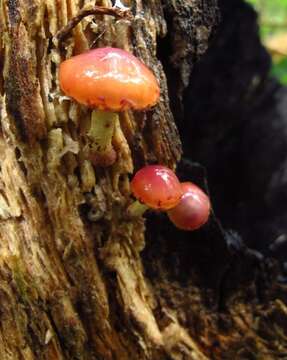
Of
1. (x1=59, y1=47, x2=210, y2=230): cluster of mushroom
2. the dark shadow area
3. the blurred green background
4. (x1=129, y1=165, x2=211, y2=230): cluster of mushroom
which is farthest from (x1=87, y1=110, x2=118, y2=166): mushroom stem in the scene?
the blurred green background

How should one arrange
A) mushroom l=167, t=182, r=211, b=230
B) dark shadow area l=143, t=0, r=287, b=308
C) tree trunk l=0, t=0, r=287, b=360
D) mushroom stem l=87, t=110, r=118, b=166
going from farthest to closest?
dark shadow area l=143, t=0, r=287, b=308, mushroom l=167, t=182, r=211, b=230, tree trunk l=0, t=0, r=287, b=360, mushroom stem l=87, t=110, r=118, b=166

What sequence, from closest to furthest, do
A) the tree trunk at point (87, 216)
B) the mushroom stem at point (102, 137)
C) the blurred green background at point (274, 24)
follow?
the mushroom stem at point (102, 137)
the tree trunk at point (87, 216)
the blurred green background at point (274, 24)

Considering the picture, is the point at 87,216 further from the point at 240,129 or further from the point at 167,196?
the point at 240,129

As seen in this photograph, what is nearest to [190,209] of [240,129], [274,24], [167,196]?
[167,196]

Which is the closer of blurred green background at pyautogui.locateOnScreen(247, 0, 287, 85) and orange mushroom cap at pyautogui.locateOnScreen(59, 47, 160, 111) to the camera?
orange mushroom cap at pyautogui.locateOnScreen(59, 47, 160, 111)

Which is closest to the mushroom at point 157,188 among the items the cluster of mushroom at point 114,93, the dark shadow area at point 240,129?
the cluster of mushroom at point 114,93

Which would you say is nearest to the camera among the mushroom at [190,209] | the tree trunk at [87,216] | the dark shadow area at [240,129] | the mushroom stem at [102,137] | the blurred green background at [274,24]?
the mushroom stem at [102,137]

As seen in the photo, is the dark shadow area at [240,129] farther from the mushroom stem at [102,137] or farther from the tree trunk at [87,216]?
the mushroom stem at [102,137]

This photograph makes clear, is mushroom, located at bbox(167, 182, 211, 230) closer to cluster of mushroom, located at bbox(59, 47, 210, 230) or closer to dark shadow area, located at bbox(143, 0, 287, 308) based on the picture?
cluster of mushroom, located at bbox(59, 47, 210, 230)
